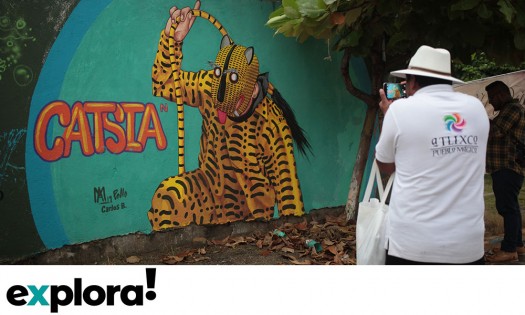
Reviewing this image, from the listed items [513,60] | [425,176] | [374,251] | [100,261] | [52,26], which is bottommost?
[100,261]

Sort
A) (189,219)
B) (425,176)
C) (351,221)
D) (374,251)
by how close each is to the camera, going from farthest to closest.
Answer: (351,221) → (189,219) → (374,251) → (425,176)

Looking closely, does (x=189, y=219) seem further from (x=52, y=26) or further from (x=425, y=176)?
(x=425, y=176)

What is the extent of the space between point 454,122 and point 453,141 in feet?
0.30

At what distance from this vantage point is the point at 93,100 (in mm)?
5520

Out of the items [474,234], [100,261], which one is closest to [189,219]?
[100,261]

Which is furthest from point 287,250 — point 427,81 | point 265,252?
point 427,81

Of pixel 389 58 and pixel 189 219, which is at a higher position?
pixel 389 58

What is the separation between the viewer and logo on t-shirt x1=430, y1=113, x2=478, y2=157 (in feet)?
8.90

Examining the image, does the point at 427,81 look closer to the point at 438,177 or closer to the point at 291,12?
the point at 438,177

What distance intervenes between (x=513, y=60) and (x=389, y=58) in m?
2.10

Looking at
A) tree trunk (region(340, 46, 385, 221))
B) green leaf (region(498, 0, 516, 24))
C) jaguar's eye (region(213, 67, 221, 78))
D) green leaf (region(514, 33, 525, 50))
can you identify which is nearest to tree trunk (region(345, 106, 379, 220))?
tree trunk (region(340, 46, 385, 221))

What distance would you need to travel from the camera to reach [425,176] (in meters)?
2.73

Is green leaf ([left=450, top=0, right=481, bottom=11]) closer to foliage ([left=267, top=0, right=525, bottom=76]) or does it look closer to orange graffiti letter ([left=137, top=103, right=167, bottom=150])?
foliage ([left=267, top=0, right=525, bottom=76])
